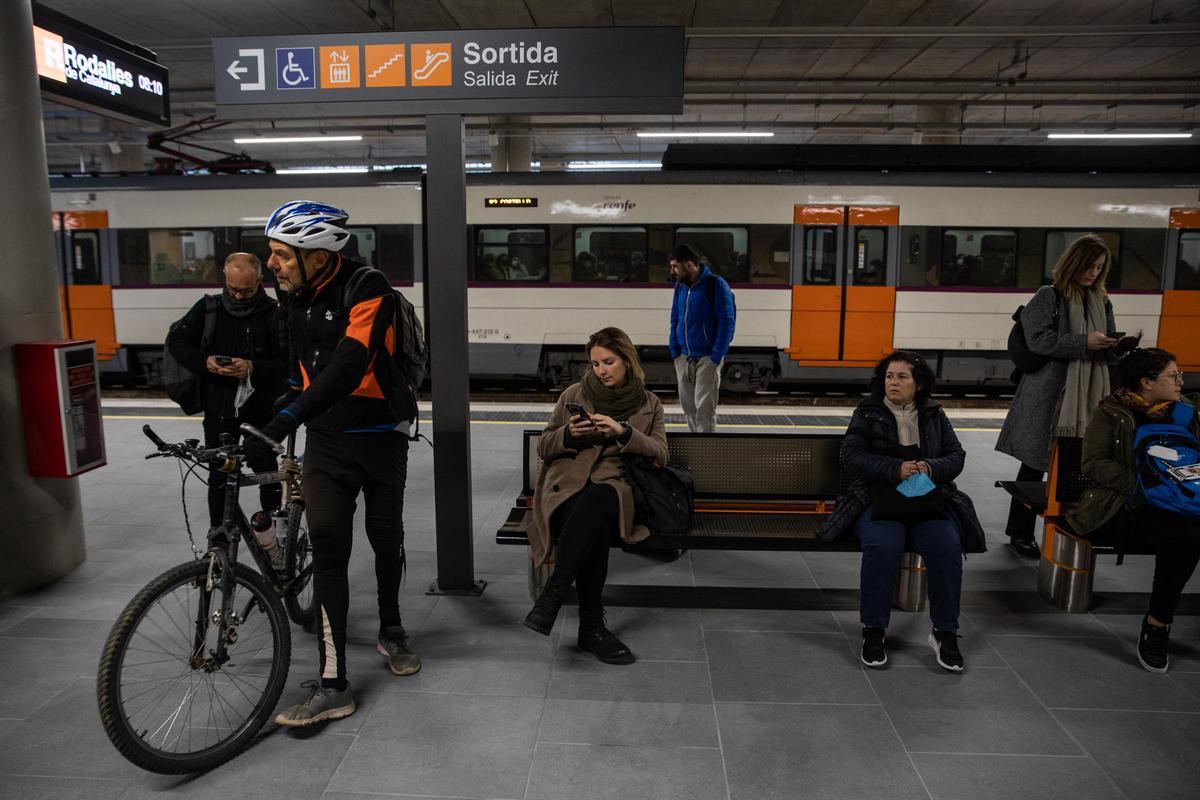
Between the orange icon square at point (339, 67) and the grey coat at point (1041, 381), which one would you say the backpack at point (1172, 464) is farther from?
the orange icon square at point (339, 67)

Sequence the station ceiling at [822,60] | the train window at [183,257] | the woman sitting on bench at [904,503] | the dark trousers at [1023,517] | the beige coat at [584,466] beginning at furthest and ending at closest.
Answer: the station ceiling at [822,60] → the train window at [183,257] → the dark trousers at [1023,517] → the beige coat at [584,466] → the woman sitting on bench at [904,503]

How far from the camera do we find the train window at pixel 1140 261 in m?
10.5

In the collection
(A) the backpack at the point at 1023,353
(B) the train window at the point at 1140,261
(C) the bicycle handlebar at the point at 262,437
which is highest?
(B) the train window at the point at 1140,261

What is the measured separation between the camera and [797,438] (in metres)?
4.32

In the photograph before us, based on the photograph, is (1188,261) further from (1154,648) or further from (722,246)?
(1154,648)

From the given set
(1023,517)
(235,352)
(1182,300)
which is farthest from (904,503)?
(1182,300)

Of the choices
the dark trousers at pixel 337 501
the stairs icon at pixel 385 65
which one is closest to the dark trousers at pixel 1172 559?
the dark trousers at pixel 337 501

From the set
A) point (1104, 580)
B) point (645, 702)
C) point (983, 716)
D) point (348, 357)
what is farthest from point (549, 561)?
point (1104, 580)

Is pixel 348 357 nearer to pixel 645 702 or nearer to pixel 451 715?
pixel 451 715

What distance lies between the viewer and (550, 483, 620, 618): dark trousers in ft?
11.5

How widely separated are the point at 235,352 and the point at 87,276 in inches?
356

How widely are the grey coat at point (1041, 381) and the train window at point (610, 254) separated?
251 inches

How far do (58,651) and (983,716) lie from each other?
12.5 feet

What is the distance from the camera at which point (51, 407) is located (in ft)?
13.9
